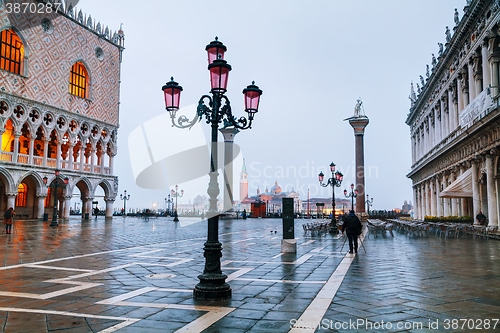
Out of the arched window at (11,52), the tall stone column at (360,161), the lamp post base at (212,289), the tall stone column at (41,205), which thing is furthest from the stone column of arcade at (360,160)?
the lamp post base at (212,289)

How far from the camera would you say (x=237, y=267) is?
8.73 meters

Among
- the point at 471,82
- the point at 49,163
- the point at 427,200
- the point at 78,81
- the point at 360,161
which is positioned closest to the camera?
the point at 471,82

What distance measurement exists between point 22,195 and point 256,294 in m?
32.8

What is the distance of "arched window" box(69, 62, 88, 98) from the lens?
1372 inches

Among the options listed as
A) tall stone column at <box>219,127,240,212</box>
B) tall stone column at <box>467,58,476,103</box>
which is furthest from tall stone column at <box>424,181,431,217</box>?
tall stone column at <box>219,127,240,212</box>

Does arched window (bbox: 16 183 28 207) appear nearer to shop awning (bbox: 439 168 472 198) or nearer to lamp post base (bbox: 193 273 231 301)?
shop awning (bbox: 439 168 472 198)

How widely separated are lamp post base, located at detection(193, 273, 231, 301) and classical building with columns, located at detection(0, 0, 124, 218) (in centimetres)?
2663

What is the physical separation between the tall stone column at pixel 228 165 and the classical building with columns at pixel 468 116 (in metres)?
19.5

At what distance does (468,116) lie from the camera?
71.1 ft

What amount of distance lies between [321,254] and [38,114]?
1078 inches

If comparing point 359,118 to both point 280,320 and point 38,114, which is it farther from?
point 280,320

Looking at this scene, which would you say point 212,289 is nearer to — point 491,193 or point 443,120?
point 491,193

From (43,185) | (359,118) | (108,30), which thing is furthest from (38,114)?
(359,118)

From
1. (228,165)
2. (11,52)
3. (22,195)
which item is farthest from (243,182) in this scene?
(11,52)
